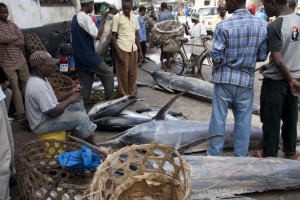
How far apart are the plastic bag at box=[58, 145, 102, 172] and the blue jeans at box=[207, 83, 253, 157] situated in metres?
1.56

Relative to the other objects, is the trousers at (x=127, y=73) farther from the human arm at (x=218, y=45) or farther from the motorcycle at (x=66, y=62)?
the human arm at (x=218, y=45)

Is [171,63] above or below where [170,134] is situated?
above

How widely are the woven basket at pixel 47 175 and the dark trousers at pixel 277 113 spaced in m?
2.18

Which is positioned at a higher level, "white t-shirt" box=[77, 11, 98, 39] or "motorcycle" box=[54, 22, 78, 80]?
"white t-shirt" box=[77, 11, 98, 39]

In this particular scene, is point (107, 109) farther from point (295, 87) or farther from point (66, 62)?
point (295, 87)

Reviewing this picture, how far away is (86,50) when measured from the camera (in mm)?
5309

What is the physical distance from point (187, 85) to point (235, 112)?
A: 131 inches

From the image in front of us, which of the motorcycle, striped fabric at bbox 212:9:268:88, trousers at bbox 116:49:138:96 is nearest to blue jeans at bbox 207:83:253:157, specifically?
striped fabric at bbox 212:9:268:88

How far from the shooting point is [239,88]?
3521 mm

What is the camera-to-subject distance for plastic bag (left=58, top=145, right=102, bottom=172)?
2818 mm

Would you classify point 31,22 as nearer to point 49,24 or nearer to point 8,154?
point 49,24

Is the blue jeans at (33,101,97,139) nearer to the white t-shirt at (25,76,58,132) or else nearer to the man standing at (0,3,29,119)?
the white t-shirt at (25,76,58,132)

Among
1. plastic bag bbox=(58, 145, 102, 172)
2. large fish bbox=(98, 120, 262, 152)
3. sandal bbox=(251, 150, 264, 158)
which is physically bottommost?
sandal bbox=(251, 150, 264, 158)

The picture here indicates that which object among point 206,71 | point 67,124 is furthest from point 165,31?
point 67,124
